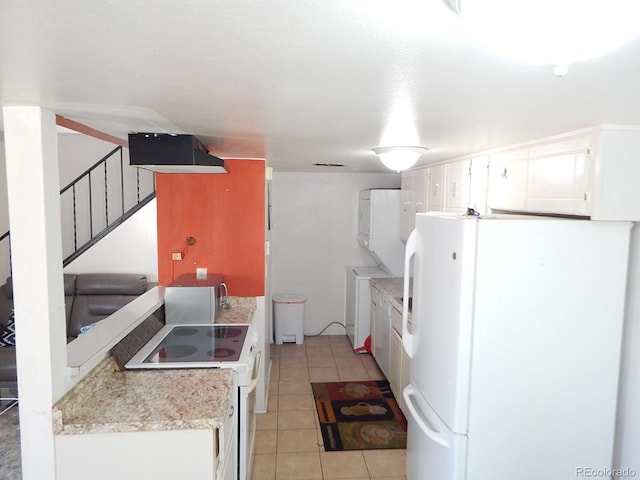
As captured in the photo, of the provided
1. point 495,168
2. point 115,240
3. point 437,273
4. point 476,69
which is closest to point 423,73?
point 476,69

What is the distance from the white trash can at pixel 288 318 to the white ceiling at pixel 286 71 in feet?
11.4

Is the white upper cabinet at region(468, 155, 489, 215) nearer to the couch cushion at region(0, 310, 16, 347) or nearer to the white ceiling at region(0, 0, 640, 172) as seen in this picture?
the white ceiling at region(0, 0, 640, 172)

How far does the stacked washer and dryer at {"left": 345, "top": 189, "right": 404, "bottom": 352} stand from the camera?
15.8 feet

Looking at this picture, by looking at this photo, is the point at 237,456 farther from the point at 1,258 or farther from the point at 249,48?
the point at 1,258

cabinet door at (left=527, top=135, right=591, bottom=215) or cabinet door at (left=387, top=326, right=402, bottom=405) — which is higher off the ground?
cabinet door at (left=527, top=135, right=591, bottom=215)

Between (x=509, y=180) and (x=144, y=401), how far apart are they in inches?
84.8

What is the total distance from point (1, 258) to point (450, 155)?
472cm

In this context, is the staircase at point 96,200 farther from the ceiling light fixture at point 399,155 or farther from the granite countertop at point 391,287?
the ceiling light fixture at point 399,155

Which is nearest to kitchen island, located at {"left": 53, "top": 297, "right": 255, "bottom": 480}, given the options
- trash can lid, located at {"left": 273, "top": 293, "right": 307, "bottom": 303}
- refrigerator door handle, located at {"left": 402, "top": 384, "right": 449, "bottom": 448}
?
refrigerator door handle, located at {"left": 402, "top": 384, "right": 449, "bottom": 448}

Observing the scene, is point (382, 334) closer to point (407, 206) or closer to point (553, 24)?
point (407, 206)

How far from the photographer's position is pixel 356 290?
4945 mm

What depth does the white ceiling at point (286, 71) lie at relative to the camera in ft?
2.40

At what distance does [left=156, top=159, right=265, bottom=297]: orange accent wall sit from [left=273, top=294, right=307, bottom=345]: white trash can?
175 cm

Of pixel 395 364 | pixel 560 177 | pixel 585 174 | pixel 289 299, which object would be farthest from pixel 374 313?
pixel 585 174
